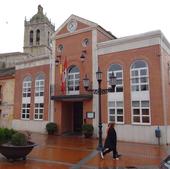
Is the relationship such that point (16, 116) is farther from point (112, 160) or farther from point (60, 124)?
point (112, 160)

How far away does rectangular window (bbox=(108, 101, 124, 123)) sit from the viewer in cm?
1850

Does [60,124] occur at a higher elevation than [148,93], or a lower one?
lower

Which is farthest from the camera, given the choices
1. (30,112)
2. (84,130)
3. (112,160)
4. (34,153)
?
(30,112)

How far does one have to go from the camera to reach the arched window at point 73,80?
2136 cm

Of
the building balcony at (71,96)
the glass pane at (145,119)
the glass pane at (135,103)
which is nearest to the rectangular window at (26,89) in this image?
the building balcony at (71,96)

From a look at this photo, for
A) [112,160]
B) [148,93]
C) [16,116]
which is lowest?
[112,160]

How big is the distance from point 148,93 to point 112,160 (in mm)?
7612

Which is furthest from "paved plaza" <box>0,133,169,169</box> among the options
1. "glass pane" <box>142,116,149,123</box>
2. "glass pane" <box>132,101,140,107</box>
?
"glass pane" <box>132,101,140,107</box>

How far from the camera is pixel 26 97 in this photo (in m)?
24.7

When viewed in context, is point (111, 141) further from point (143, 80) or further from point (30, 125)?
point (30, 125)

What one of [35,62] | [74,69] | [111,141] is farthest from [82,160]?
[35,62]

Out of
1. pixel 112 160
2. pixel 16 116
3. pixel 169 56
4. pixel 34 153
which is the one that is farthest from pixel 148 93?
pixel 16 116

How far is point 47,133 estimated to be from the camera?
22234mm

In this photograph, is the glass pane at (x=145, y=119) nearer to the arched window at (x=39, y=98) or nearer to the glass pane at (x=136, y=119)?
the glass pane at (x=136, y=119)
